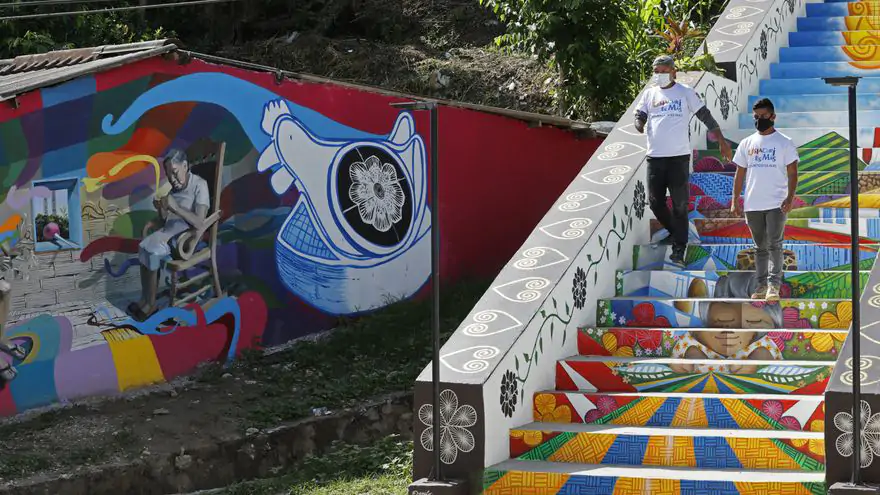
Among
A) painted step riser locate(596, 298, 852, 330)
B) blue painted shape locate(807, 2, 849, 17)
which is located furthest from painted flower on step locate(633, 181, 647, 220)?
blue painted shape locate(807, 2, 849, 17)

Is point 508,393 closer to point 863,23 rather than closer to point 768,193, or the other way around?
point 768,193

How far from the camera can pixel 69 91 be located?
10.4 meters

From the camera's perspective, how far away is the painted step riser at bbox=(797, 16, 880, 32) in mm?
13992

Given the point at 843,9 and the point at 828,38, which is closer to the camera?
the point at 828,38

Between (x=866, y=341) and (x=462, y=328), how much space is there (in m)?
2.46

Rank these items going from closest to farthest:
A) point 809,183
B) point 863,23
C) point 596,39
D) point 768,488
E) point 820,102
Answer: point 768,488 < point 809,183 < point 820,102 < point 863,23 < point 596,39

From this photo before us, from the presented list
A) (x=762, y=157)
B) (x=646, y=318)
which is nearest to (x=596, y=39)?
(x=762, y=157)

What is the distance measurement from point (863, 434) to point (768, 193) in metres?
2.40

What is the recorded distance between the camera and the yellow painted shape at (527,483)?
7.36 metres

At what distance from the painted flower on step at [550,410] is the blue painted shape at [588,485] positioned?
881 mm

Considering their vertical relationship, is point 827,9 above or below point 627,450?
above

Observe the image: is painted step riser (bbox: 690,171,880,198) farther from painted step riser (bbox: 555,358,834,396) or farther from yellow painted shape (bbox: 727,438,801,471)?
yellow painted shape (bbox: 727,438,801,471)

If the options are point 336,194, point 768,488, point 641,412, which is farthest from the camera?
point 336,194

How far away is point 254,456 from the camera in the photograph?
10047mm
